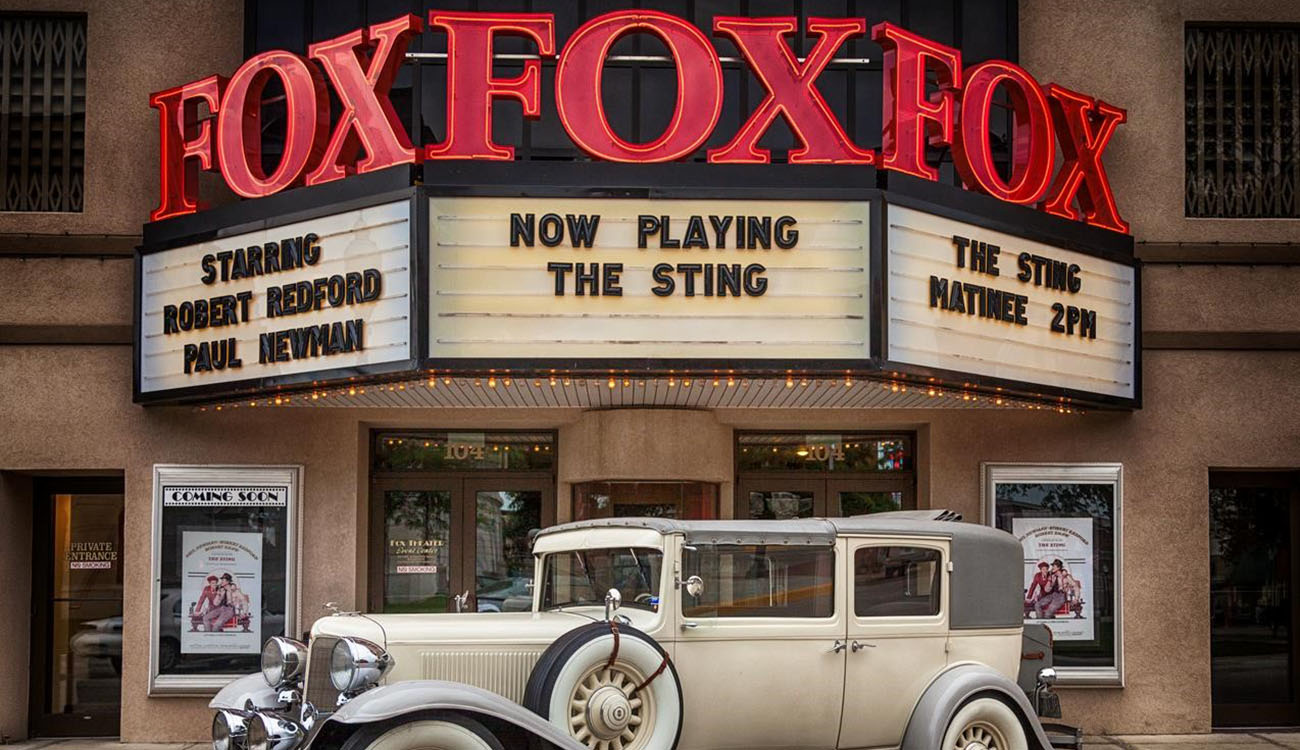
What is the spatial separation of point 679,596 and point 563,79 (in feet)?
14.3

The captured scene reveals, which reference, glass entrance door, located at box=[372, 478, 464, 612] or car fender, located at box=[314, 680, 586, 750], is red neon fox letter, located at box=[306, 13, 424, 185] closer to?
glass entrance door, located at box=[372, 478, 464, 612]

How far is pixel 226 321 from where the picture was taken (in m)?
10.9

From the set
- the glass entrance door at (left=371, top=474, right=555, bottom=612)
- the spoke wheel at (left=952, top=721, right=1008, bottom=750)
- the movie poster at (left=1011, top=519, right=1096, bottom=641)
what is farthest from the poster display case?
the movie poster at (left=1011, top=519, right=1096, bottom=641)

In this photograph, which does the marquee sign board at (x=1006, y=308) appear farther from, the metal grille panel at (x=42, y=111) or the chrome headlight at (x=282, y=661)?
the metal grille panel at (x=42, y=111)

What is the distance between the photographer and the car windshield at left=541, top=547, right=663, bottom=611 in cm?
759

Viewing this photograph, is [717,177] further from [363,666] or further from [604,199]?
[363,666]

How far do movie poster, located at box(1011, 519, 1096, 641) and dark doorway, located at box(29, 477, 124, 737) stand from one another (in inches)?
324

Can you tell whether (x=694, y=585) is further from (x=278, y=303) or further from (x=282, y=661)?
(x=278, y=303)

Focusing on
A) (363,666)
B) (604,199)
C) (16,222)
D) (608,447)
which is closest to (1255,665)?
(608,447)

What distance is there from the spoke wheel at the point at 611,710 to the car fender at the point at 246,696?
1.76m

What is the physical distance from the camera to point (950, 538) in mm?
8141

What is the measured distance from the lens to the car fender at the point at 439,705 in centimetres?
624

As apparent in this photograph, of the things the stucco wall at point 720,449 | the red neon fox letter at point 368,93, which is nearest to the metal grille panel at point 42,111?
the stucco wall at point 720,449

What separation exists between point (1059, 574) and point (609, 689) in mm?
6613
